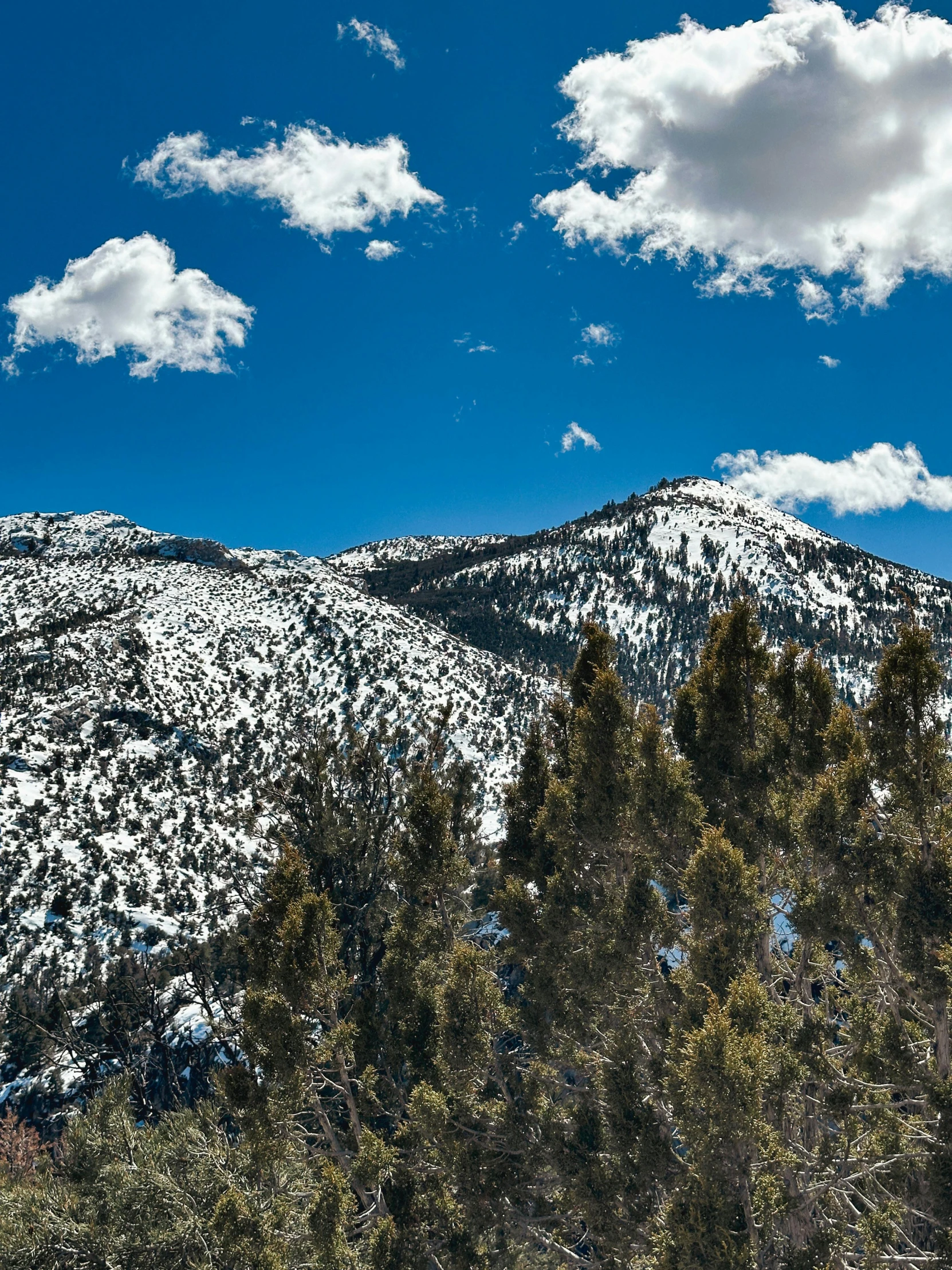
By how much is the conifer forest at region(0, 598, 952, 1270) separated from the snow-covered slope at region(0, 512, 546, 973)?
26229mm

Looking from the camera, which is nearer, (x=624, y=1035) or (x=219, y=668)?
(x=624, y=1035)

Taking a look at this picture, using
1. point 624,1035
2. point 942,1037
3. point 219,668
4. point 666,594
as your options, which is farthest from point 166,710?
point 666,594

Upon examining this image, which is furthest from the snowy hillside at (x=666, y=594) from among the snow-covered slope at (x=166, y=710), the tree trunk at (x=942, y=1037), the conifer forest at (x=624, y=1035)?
the tree trunk at (x=942, y=1037)

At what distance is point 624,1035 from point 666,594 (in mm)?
151414

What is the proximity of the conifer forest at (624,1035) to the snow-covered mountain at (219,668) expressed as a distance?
3.32 meters

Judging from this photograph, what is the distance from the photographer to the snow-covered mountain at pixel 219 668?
45906 millimetres

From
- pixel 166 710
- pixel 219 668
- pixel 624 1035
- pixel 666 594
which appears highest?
pixel 666 594

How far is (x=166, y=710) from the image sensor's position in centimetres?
6731

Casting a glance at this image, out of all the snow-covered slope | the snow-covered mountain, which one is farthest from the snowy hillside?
the snow-covered slope

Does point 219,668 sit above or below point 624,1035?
above

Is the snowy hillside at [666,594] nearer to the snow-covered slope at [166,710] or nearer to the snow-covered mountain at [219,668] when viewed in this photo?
the snow-covered mountain at [219,668]

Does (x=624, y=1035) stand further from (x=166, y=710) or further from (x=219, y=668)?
(x=219, y=668)

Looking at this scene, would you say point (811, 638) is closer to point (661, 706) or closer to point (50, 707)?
point (661, 706)

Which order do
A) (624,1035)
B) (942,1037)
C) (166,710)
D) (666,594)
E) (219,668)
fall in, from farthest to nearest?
(666,594), (219,668), (166,710), (624,1035), (942,1037)
